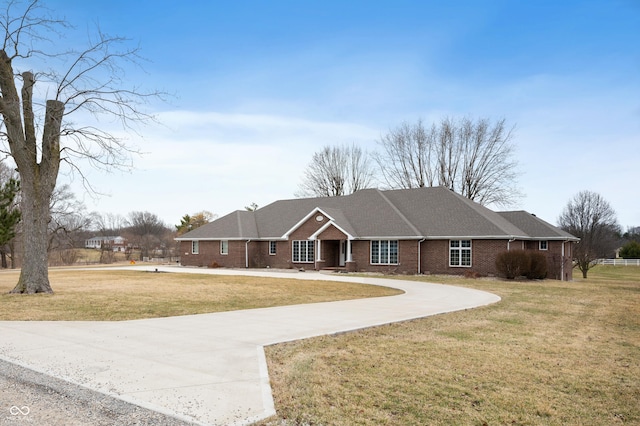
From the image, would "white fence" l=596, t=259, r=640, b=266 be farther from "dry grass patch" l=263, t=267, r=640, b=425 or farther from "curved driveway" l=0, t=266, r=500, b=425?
"curved driveway" l=0, t=266, r=500, b=425

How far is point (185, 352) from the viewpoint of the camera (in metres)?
8.18

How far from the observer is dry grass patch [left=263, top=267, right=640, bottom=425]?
563cm

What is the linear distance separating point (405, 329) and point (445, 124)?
146 feet

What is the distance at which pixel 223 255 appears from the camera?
4222cm

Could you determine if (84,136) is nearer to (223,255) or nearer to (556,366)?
(556,366)

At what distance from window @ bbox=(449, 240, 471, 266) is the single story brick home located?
62 millimetres

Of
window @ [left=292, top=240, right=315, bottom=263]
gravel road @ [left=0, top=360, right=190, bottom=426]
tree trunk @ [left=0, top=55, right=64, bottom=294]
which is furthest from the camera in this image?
window @ [left=292, top=240, right=315, bottom=263]

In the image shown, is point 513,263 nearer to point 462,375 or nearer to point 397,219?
point 397,219

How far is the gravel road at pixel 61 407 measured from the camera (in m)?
5.06

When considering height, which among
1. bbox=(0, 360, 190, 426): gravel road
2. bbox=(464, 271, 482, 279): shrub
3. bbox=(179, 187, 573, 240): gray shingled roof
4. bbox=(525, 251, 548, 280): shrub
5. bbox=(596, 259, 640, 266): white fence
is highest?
bbox=(179, 187, 573, 240): gray shingled roof

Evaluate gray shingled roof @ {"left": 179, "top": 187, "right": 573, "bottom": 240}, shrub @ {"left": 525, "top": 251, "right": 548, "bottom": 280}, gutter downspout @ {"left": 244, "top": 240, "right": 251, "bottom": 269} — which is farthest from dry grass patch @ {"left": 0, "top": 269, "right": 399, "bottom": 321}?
gutter downspout @ {"left": 244, "top": 240, "right": 251, "bottom": 269}

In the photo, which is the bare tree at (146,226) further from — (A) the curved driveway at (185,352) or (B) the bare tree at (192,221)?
(A) the curved driveway at (185,352)

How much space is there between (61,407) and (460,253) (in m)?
29.1

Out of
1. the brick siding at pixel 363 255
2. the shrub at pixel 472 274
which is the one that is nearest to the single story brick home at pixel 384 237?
the brick siding at pixel 363 255
